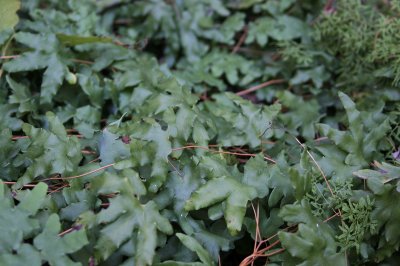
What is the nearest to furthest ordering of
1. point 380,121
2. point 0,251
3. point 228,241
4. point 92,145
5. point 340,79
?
point 0,251 < point 228,241 < point 92,145 < point 380,121 < point 340,79

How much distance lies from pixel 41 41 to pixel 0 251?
0.97 m

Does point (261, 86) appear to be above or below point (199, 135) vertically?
below

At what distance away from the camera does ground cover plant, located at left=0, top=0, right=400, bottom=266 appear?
4.36ft

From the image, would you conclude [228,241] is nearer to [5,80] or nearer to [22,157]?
[22,157]

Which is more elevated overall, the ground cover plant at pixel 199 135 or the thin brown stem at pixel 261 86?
the ground cover plant at pixel 199 135

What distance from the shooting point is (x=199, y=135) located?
1.62 metres

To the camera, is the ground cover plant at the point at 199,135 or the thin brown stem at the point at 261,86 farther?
the thin brown stem at the point at 261,86

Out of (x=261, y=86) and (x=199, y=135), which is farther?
(x=261, y=86)

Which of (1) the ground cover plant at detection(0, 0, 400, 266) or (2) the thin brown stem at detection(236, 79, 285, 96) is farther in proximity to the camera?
(2) the thin brown stem at detection(236, 79, 285, 96)

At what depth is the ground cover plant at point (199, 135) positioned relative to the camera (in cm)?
133

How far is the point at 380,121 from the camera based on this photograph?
1.77m

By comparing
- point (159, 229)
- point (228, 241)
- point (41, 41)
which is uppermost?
point (41, 41)

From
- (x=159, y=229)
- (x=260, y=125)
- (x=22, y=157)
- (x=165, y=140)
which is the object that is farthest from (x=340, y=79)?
(x=22, y=157)

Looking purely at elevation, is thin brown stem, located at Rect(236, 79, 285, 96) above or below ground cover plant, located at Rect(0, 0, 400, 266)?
below
